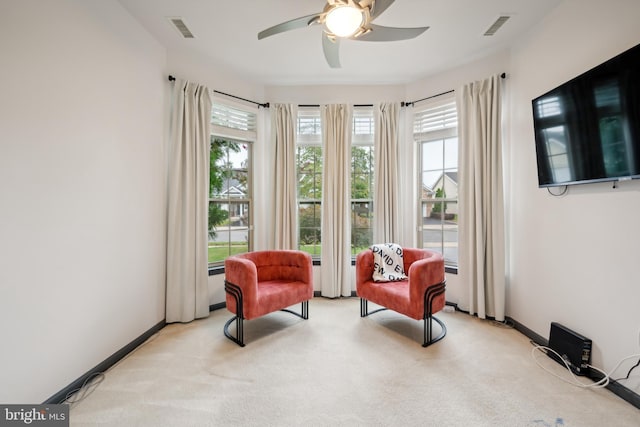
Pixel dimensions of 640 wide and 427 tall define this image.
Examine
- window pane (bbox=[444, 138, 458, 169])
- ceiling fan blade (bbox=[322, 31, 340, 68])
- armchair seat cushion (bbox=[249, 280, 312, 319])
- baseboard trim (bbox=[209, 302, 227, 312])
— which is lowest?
baseboard trim (bbox=[209, 302, 227, 312])

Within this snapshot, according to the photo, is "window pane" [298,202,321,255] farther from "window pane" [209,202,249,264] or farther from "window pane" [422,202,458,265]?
"window pane" [422,202,458,265]

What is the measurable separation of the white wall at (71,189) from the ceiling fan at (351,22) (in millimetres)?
1270

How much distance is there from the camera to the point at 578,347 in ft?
6.51

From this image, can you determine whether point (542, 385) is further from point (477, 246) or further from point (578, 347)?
point (477, 246)

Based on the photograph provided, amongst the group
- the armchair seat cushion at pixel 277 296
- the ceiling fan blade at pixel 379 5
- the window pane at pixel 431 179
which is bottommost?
the armchair seat cushion at pixel 277 296

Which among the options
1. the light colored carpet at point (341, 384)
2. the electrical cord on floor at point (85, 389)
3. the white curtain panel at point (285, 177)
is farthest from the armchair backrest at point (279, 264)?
the electrical cord on floor at point (85, 389)

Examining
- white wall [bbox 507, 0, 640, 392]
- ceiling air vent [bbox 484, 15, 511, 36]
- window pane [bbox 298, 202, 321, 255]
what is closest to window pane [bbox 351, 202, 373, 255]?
window pane [bbox 298, 202, 321, 255]

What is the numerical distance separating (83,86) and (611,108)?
137 inches

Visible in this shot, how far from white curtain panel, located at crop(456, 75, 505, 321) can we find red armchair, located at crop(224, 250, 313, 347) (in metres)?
1.83

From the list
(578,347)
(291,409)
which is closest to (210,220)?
(291,409)

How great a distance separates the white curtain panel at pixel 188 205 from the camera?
2832 millimetres

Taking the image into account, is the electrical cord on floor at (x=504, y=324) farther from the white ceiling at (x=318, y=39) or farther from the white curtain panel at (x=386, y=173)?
the white ceiling at (x=318, y=39)

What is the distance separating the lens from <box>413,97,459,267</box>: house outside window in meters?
3.32

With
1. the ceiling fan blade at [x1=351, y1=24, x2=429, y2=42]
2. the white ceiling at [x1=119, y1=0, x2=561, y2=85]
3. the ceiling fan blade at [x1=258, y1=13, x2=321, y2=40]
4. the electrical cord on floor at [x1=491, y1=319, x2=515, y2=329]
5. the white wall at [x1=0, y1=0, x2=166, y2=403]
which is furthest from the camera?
the electrical cord on floor at [x1=491, y1=319, x2=515, y2=329]
